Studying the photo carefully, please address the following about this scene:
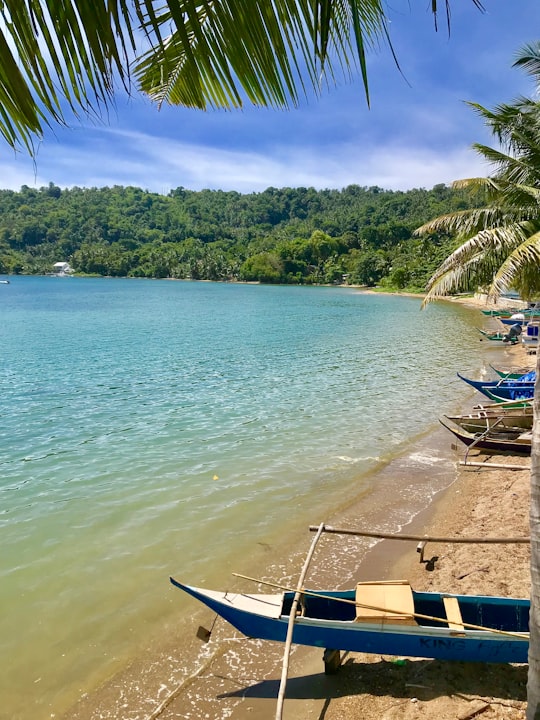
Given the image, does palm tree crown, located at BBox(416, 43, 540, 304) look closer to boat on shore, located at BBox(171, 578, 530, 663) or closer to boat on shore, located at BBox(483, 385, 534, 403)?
boat on shore, located at BBox(483, 385, 534, 403)

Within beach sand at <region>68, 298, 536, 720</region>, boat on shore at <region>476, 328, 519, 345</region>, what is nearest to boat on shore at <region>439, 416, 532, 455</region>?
beach sand at <region>68, 298, 536, 720</region>

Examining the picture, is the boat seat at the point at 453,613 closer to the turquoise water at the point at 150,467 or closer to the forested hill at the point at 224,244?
the turquoise water at the point at 150,467

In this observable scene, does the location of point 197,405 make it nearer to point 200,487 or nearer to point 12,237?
point 200,487

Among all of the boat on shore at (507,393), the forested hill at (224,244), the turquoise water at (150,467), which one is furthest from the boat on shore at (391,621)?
the forested hill at (224,244)

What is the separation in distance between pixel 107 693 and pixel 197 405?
1218 cm

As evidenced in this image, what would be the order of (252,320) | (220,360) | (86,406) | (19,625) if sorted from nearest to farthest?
(19,625)
(86,406)
(220,360)
(252,320)

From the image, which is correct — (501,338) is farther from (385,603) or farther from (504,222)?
(385,603)

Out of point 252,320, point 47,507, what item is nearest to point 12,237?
point 252,320

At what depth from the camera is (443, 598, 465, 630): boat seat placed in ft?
16.9

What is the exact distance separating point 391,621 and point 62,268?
192 meters

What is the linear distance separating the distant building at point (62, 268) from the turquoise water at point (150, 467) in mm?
162197

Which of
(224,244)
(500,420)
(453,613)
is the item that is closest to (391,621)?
(453,613)

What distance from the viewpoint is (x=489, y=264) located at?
13359 mm

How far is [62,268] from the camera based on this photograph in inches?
7052
